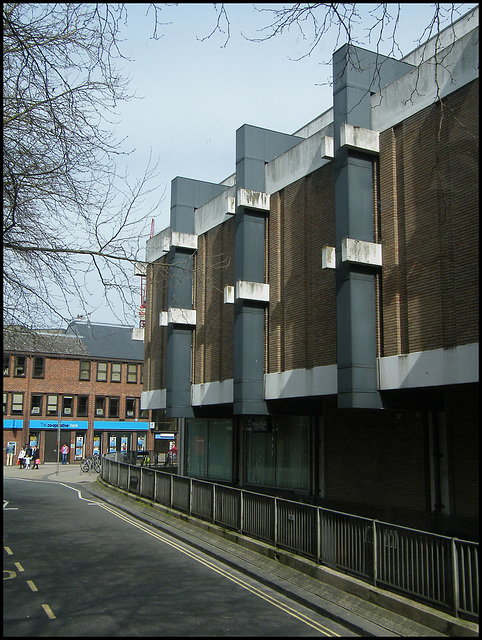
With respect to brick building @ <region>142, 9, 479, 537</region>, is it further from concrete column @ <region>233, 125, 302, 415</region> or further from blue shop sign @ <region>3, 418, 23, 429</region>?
blue shop sign @ <region>3, 418, 23, 429</region>

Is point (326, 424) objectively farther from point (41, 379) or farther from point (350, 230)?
point (41, 379)

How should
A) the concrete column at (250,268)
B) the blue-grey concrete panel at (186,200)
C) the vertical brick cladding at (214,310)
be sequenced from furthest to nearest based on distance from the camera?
the blue-grey concrete panel at (186,200), the vertical brick cladding at (214,310), the concrete column at (250,268)

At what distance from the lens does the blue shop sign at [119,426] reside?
54688mm

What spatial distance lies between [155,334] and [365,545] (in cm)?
2020

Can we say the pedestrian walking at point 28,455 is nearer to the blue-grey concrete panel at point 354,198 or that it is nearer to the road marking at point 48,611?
the blue-grey concrete panel at point 354,198

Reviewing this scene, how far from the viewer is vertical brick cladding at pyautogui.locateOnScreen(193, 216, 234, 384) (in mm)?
22484

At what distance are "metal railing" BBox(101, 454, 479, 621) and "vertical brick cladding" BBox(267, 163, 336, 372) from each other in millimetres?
4703

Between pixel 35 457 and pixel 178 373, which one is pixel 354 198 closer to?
pixel 178 373

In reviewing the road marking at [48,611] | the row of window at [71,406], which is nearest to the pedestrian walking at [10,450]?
the row of window at [71,406]

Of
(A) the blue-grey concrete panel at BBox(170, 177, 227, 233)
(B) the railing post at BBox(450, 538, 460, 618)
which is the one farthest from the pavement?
(A) the blue-grey concrete panel at BBox(170, 177, 227, 233)

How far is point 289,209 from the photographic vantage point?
63.8 ft

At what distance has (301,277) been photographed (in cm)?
1847

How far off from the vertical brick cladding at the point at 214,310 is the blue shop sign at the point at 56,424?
3102cm

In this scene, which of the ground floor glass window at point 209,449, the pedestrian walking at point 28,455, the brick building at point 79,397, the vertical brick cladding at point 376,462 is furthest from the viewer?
the brick building at point 79,397
